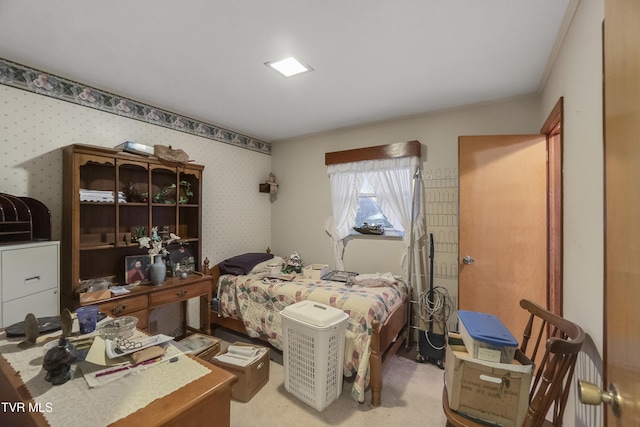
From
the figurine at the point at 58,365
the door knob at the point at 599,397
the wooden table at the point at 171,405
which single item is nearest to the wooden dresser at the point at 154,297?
the wooden table at the point at 171,405

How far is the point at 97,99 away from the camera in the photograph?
2430 millimetres

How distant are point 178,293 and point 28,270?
3.50ft

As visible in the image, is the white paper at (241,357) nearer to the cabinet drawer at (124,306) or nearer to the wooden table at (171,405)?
the cabinet drawer at (124,306)

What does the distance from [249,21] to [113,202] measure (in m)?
1.89

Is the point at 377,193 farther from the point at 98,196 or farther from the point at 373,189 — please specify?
the point at 98,196

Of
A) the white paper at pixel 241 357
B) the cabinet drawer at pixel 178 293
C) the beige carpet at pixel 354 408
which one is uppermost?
the cabinet drawer at pixel 178 293

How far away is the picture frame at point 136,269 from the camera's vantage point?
2.52m

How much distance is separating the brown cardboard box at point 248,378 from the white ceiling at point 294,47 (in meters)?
2.36

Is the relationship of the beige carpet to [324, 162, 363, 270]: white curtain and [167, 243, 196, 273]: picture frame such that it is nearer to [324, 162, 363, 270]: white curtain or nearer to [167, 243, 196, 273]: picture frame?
[167, 243, 196, 273]: picture frame

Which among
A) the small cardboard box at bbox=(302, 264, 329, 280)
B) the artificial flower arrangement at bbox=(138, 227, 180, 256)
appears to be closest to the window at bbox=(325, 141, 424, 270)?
the small cardboard box at bbox=(302, 264, 329, 280)

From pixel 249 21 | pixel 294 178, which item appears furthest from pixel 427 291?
pixel 249 21

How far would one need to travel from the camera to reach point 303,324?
1961mm

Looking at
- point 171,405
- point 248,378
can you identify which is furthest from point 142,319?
point 171,405

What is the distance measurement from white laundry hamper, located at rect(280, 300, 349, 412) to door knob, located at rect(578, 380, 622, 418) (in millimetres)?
1440
